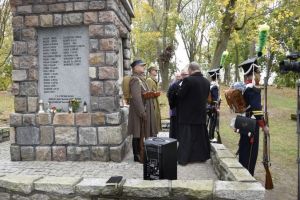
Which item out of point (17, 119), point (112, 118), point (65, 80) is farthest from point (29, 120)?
point (112, 118)

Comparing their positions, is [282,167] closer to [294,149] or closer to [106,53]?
[294,149]

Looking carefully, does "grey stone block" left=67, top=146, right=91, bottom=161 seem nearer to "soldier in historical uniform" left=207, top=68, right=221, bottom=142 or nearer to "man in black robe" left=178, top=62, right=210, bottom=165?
"man in black robe" left=178, top=62, right=210, bottom=165

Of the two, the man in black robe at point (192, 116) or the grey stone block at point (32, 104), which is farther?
the grey stone block at point (32, 104)

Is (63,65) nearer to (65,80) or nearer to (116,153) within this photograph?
(65,80)

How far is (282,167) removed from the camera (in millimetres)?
7934

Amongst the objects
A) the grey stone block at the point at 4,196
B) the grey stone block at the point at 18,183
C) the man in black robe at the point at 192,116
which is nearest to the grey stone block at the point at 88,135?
the man in black robe at the point at 192,116

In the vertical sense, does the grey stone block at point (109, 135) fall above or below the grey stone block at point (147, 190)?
above

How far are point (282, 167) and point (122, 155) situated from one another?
3269 mm

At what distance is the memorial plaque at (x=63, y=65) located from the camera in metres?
7.41

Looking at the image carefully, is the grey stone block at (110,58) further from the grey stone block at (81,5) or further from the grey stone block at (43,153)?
the grey stone block at (43,153)

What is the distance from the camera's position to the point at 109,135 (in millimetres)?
7289

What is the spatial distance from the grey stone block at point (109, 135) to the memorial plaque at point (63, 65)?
0.63 meters

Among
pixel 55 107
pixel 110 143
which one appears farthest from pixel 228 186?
pixel 55 107

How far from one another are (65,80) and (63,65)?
0.95 feet
